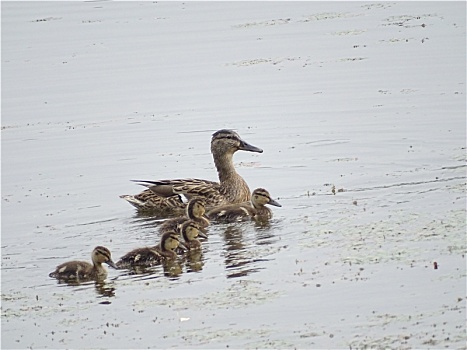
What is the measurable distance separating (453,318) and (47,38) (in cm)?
1758

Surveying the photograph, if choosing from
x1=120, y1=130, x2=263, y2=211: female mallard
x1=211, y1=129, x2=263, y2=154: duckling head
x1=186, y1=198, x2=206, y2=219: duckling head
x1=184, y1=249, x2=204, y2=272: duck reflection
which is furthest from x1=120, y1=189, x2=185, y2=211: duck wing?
x1=184, y1=249, x2=204, y2=272: duck reflection

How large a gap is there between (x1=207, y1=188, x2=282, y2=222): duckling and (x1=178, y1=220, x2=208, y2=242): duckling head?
32.2 inches

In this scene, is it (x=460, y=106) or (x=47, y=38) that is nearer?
(x=460, y=106)

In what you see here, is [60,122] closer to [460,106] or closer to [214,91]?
[214,91]

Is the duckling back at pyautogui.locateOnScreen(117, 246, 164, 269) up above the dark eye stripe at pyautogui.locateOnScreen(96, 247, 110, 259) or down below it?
below

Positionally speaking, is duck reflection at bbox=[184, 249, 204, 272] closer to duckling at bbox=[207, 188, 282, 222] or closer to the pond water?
the pond water

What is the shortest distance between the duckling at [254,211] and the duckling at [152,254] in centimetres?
143

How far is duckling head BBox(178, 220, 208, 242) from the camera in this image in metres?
10.1

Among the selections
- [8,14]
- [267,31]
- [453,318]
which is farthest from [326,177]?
[8,14]

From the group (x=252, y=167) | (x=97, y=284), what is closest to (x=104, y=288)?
(x=97, y=284)

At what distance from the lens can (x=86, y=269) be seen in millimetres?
9414

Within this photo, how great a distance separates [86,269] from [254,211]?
2.30 m

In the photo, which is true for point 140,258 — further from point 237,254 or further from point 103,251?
point 237,254

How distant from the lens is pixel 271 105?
1659cm
